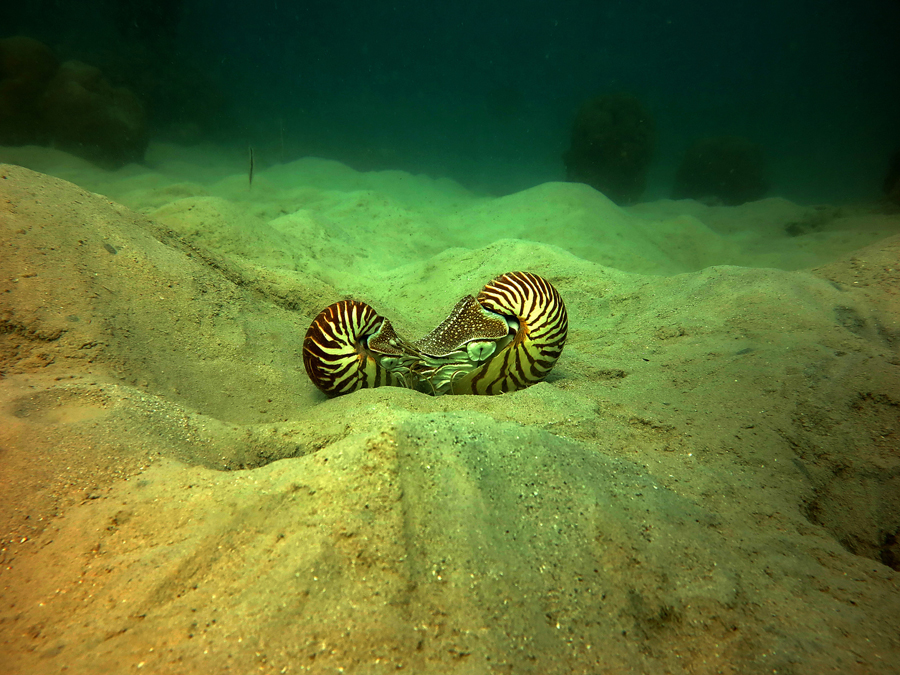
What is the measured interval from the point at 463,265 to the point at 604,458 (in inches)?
155

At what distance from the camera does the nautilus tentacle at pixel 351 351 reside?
2.87m

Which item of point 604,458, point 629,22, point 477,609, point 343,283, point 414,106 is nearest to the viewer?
point 477,609

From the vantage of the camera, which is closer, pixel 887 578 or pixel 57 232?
pixel 887 578

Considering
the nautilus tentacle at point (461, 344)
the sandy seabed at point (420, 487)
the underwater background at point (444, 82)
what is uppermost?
the underwater background at point (444, 82)

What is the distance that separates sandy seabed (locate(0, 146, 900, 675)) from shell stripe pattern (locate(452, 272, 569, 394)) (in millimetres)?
216


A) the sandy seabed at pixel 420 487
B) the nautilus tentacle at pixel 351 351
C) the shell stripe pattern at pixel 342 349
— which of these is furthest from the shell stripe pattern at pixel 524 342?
the shell stripe pattern at pixel 342 349

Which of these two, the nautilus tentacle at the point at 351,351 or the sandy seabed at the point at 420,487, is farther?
the nautilus tentacle at the point at 351,351

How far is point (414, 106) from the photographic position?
46.0 metres

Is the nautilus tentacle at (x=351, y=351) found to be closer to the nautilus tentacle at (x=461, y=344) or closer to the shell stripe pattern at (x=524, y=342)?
the nautilus tentacle at (x=461, y=344)

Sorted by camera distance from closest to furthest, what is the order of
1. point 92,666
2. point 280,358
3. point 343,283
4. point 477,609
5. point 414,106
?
point 92,666 < point 477,609 < point 280,358 < point 343,283 < point 414,106

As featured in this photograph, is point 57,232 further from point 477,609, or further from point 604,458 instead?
point 604,458

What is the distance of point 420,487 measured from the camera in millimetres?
1523

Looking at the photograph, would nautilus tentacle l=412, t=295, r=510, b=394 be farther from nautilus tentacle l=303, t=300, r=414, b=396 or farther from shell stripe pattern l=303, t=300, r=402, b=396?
shell stripe pattern l=303, t=300, r=402, b=396

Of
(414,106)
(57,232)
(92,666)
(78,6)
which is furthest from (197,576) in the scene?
(414,106)
